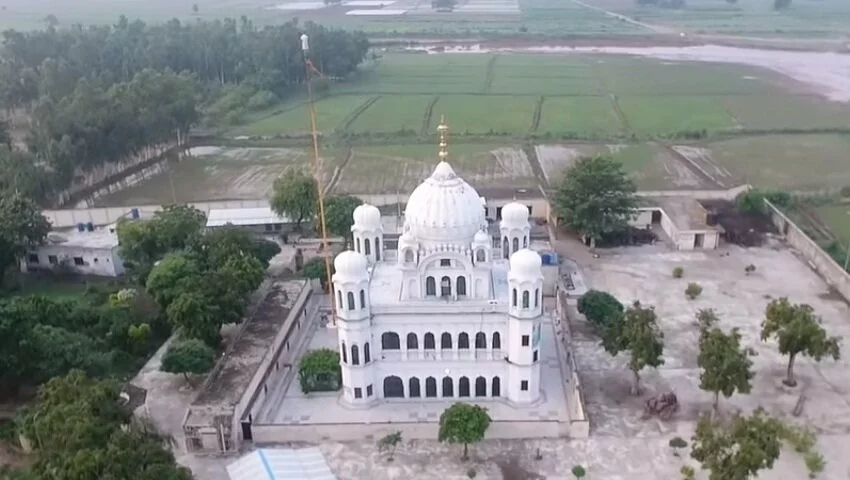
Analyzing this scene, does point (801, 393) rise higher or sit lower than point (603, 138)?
lower

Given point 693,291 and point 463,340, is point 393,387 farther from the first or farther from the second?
point 693,291

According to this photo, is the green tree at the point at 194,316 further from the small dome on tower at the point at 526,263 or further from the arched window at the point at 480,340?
the small dome on tower at the point at 526,263

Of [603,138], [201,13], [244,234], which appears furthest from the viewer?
[201,13]

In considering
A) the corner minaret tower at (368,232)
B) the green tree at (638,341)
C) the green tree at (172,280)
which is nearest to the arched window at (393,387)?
the corner minaret tower at (368,232)

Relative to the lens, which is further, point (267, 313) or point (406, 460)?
point (267, 313)

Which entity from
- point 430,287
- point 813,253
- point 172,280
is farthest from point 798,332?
point 172,280

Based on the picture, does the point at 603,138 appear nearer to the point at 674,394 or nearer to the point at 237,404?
the point at 674,394

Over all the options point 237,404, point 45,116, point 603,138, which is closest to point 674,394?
point 237,404
